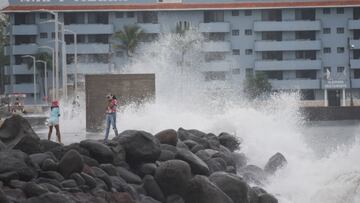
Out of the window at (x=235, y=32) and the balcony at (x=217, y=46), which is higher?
the window at (x=235, y=32)

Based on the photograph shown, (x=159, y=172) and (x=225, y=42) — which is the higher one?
(x=225, y=42)

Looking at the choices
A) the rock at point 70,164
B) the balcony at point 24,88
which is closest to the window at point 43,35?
the balcony at point 24,88

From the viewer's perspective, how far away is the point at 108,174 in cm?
1630

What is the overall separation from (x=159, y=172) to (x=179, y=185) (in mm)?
589

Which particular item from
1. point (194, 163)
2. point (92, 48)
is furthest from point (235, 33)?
point (194, 163)

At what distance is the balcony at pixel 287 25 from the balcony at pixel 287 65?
11.3 ft

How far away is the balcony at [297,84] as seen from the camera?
82938 mm

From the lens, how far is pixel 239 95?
82000 mm

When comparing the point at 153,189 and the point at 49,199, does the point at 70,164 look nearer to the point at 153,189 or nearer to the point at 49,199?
the point at 153,189

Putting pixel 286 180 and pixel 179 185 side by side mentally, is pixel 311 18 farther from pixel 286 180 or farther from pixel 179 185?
pixel 179 185

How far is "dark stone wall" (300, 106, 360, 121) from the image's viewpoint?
211 feet

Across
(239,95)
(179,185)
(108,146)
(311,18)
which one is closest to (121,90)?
(108,146)

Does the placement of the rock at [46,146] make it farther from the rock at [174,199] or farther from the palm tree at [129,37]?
the palm tree at [129,37]

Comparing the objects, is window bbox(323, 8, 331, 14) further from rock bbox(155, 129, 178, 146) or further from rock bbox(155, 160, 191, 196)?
rock bbox(155, 160, 191, 196)
